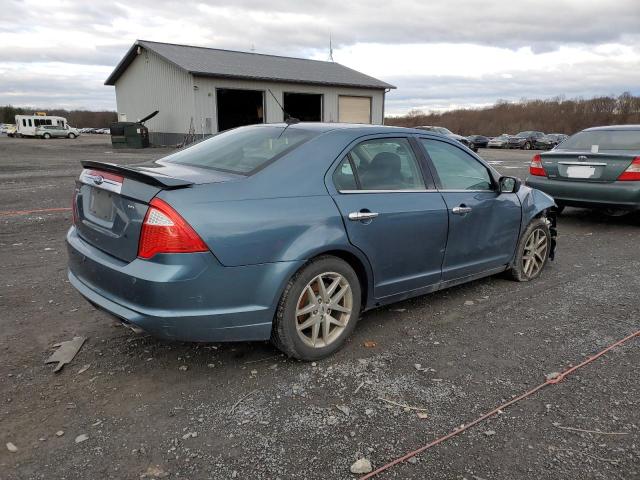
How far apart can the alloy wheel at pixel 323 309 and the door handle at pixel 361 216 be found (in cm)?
38

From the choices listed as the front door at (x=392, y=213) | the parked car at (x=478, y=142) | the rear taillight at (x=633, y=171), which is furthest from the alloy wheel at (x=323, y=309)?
the parked car at (x=478, y=142)

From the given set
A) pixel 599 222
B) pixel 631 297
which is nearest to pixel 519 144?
pixel 599 222

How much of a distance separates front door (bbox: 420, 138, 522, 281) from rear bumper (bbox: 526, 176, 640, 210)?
3.49 meters

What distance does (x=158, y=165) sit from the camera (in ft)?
11.7

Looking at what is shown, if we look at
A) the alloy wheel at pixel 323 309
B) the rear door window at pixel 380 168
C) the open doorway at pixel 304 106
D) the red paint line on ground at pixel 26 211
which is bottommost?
the red paint line on ground at pixel 26 211

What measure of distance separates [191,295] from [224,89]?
25763 mm

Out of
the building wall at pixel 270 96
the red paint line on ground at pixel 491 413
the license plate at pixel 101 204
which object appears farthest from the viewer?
the building wall at pixel 270 96

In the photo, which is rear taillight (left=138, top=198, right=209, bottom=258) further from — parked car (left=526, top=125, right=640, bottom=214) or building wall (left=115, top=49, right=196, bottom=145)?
building wall (left=115, top=49, right=196, bottom=145)

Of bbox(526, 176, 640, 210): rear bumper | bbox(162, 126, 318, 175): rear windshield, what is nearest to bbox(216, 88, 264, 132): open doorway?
bbox(526, 176, 640, 210): rear bumper

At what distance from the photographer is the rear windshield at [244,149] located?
3.31 metres

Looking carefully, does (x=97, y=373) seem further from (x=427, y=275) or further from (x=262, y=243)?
(x=427, y=275)

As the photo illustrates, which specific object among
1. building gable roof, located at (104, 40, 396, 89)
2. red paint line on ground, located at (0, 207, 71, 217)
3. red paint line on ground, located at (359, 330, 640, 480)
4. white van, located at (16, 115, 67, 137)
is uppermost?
building gable roof, located at (104, 40, 396, 89)

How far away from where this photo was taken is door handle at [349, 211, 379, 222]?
3309 mm

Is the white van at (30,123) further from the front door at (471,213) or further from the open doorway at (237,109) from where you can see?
the front door at (471,213)
